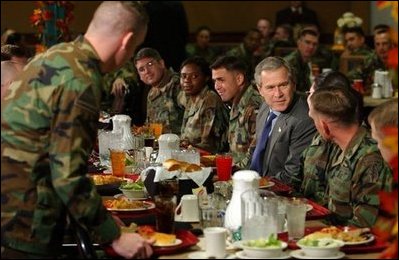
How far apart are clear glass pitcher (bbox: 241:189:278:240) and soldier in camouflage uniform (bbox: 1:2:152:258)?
361 millimetres

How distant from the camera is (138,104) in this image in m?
10.3

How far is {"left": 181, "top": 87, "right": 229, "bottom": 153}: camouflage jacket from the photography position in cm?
749

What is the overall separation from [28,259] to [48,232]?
0.38 feet

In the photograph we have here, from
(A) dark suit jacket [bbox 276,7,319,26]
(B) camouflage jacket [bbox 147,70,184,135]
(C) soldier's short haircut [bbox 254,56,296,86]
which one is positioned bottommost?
(B) camouflage jacket [bbox 147,70,184,135]

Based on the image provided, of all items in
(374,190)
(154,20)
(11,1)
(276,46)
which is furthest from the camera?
(11,1)

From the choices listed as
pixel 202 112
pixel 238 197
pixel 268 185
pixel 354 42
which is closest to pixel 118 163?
pixel 268 185

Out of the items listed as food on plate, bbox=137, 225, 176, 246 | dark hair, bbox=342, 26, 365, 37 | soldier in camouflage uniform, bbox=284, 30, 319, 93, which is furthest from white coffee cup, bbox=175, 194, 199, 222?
dark hair, bbox=342, 26, 365, 37

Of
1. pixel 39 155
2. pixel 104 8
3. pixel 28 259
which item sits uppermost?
pixel 104 8

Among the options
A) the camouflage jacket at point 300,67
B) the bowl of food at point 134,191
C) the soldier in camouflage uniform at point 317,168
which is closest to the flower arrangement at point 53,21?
the camouflage jacket at point 300,67

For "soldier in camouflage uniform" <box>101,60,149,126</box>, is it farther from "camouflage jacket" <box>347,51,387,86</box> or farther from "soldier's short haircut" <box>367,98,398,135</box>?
"soldier's short haircut" <box>367,98,398,135</box>

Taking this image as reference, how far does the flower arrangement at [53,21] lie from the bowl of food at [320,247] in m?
6.36

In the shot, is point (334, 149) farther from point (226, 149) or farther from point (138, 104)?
point (138, 104)

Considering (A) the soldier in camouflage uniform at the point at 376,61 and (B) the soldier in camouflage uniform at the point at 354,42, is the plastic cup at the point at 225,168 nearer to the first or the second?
(A) the soldier in camouflage uniform at the point at 376,61

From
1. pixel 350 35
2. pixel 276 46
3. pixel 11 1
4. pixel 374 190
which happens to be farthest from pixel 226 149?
pixel 11 1
